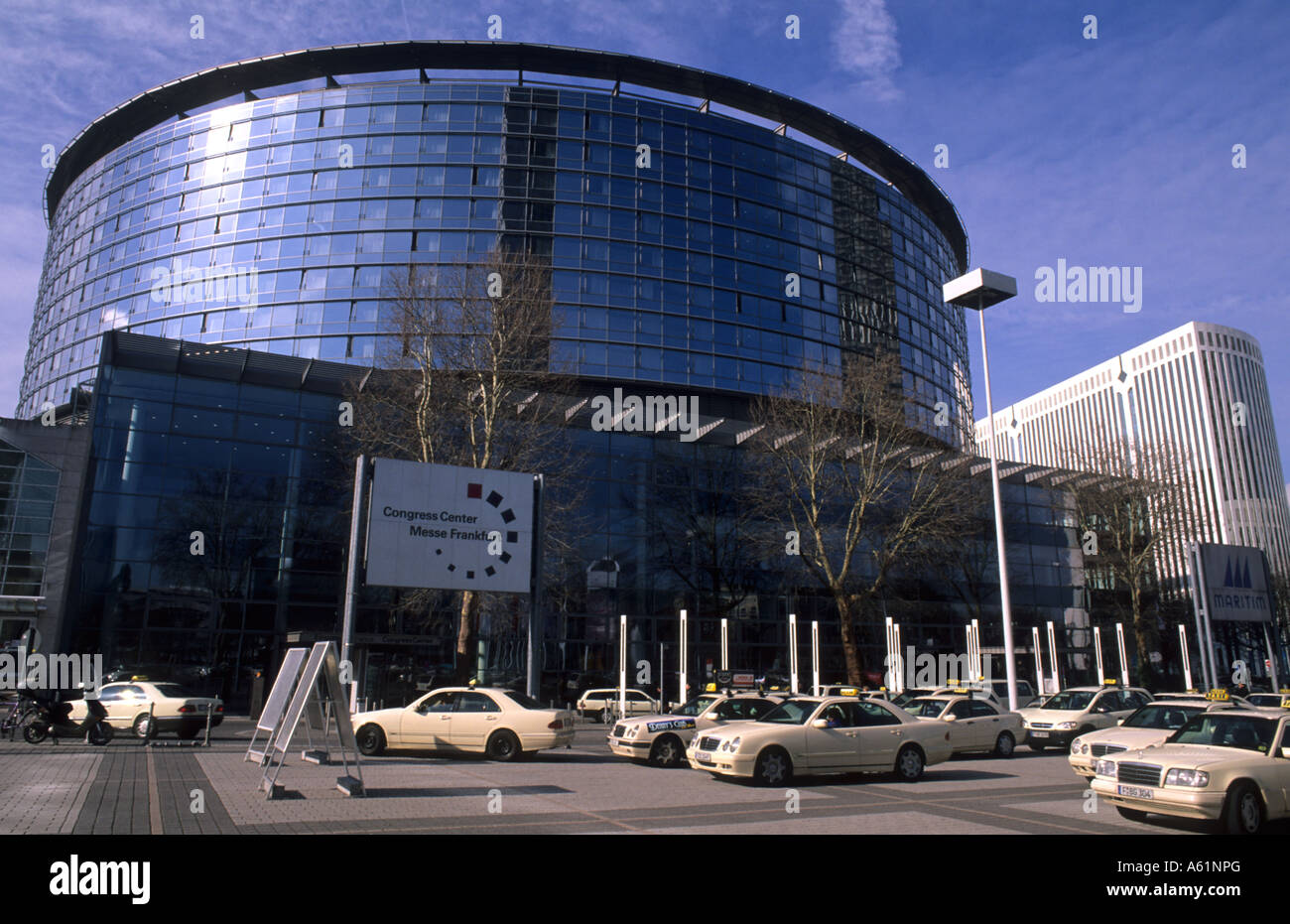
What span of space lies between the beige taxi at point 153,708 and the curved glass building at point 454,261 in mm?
7669

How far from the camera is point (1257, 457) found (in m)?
120

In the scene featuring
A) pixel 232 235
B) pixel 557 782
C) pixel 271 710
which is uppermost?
pixel 232 235

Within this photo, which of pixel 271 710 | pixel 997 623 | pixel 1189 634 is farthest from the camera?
pixel 1189 634

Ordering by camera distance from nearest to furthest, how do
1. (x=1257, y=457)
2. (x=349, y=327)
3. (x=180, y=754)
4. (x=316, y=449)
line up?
(x=180, y=754) → (x=316, y=449) → (x=349, y=327) → (x=1257, y=457)

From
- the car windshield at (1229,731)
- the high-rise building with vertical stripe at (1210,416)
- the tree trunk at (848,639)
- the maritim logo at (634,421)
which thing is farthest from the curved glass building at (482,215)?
the high-rise building with vertical stripe at (1210,416)

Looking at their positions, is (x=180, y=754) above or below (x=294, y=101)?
below

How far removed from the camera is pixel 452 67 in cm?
5434

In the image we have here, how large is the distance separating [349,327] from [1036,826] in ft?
148

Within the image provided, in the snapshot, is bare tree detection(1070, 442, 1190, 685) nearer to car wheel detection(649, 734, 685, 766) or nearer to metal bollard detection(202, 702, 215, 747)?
car wheel detection(649, 734, 685, 766)

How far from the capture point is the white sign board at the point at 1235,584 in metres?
36.7

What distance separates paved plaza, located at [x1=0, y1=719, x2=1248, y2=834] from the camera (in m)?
9.12

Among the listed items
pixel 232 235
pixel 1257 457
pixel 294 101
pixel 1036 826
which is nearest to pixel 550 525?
pixel 1036 826

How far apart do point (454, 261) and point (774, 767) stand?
39.9m

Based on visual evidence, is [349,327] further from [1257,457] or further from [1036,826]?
[1257,457]
